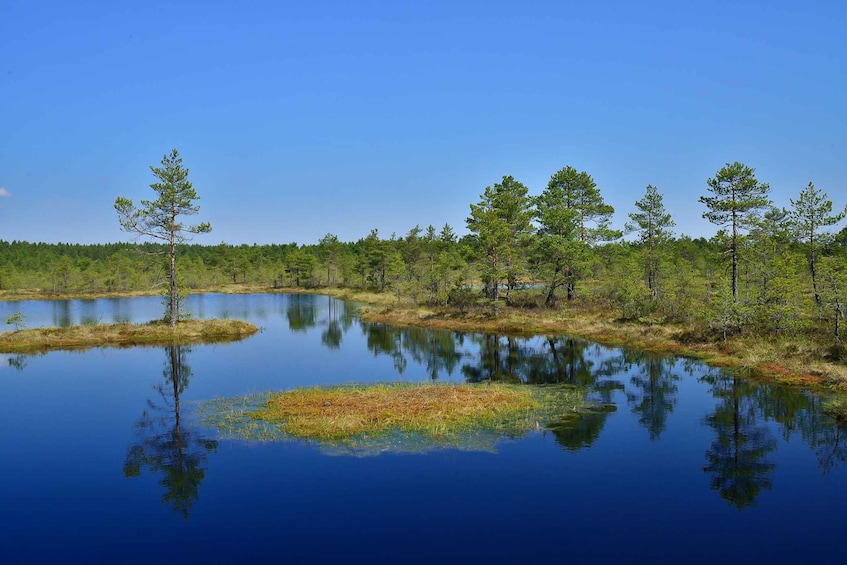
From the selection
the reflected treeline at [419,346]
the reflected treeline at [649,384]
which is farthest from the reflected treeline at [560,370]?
the reflected treeline at [419,346]

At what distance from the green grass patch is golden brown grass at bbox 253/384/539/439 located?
41 millimetres

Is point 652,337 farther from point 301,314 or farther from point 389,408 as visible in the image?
point 301,314

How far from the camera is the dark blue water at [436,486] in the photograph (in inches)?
558

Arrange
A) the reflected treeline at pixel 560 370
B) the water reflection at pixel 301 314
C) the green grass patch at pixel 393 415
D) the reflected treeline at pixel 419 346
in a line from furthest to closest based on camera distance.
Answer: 1. the water reflection at pixel 301 314
2. the reflected treeline at pixel 419 346
3. the reflected treeline at pixel 560 370
4. the green grass patch at pixel 393 415

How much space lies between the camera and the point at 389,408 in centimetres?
2522

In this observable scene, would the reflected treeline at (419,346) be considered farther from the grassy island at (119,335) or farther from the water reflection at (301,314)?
the grassy island at (119,335)

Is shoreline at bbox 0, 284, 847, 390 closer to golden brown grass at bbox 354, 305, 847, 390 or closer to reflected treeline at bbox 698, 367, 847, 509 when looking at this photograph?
golden brown grass at bbox 354, 305, 847, 390

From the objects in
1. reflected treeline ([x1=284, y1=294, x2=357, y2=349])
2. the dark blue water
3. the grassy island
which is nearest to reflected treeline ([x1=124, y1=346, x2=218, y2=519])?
the dark blue water

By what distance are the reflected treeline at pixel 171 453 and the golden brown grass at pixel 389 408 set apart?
3.48 meters

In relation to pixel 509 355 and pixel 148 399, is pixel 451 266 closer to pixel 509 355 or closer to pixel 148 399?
pixel 509 355

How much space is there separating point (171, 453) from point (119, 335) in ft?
113

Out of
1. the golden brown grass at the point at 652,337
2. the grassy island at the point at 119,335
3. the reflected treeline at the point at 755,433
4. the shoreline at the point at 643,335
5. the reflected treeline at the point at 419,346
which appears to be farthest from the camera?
the grassy island at the point at 119,335

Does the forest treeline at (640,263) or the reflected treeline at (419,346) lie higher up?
the forest treeline at (640,263)

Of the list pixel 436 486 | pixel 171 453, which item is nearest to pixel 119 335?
pixel 171 453
